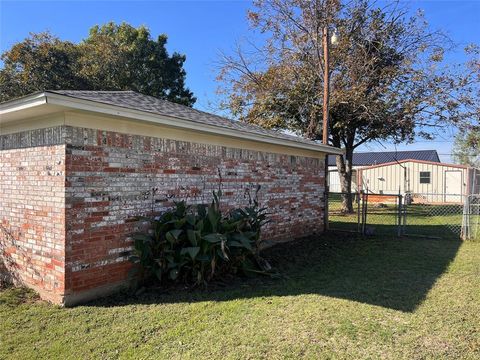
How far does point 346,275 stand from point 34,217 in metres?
4.56

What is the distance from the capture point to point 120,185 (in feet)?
15.7

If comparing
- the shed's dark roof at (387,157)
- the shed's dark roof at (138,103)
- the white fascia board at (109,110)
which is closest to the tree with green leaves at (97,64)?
the shed's dark roof at (138,103)

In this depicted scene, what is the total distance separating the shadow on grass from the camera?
4641 millimetres

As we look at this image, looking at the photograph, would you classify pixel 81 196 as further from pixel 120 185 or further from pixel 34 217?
pixel 34 217

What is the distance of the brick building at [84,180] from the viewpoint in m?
4.27

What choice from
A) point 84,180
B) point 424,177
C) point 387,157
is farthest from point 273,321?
point 387,157

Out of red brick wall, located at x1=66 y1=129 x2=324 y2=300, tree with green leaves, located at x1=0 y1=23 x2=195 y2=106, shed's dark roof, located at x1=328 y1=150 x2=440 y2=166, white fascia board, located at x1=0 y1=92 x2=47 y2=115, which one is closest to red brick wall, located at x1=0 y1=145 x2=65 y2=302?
red brick wall, located at x1=66 y1=129 x2=324 y2=300

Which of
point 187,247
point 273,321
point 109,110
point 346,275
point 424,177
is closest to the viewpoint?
point 273,321

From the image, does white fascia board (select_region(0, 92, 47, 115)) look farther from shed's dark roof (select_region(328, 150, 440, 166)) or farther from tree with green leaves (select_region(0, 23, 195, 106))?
shed's dark roof (select_region(328, 150, 440, 166))

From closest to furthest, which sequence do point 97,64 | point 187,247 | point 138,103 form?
point 187,247 < point 138,103 < point 97,64

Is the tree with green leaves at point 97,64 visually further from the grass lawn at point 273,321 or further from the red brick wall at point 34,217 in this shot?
the grass lawn at point 273,321

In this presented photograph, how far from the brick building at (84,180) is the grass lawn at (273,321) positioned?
16.9 inches

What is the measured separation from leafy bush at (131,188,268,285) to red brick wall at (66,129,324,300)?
0.27 meters

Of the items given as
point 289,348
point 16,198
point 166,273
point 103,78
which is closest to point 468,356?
point 289,348
